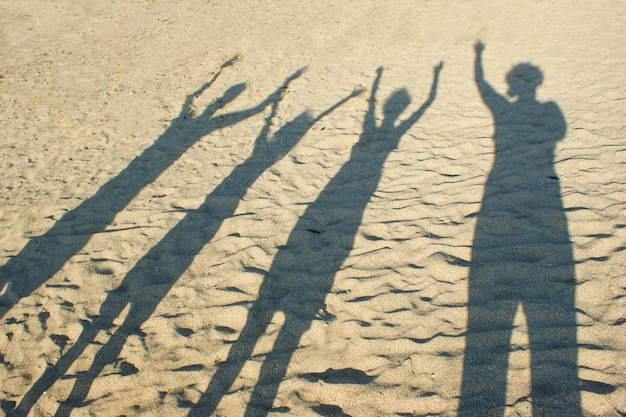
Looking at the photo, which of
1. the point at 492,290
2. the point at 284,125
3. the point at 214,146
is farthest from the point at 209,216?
the point at 492,290

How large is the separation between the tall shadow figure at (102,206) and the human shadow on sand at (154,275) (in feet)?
2.78

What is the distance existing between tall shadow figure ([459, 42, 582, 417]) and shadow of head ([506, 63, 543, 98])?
1.26 meters

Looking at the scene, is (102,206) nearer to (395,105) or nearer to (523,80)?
(395,105)

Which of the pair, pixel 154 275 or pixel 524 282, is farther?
pixel 154 275

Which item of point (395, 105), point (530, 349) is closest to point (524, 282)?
point (530, 349)

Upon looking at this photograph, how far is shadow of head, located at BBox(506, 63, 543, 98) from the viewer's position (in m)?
6.86

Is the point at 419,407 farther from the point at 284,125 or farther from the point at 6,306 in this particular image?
the point at 284,125

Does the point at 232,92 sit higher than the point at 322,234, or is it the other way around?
the point at 232,92

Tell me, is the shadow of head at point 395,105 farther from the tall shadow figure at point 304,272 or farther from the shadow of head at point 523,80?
the shadow of head at point 523,80

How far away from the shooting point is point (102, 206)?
17.4ft

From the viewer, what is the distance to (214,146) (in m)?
6.44

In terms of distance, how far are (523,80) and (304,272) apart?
5204mm

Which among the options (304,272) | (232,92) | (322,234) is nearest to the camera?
(304,272)

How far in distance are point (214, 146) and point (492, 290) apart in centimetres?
422
